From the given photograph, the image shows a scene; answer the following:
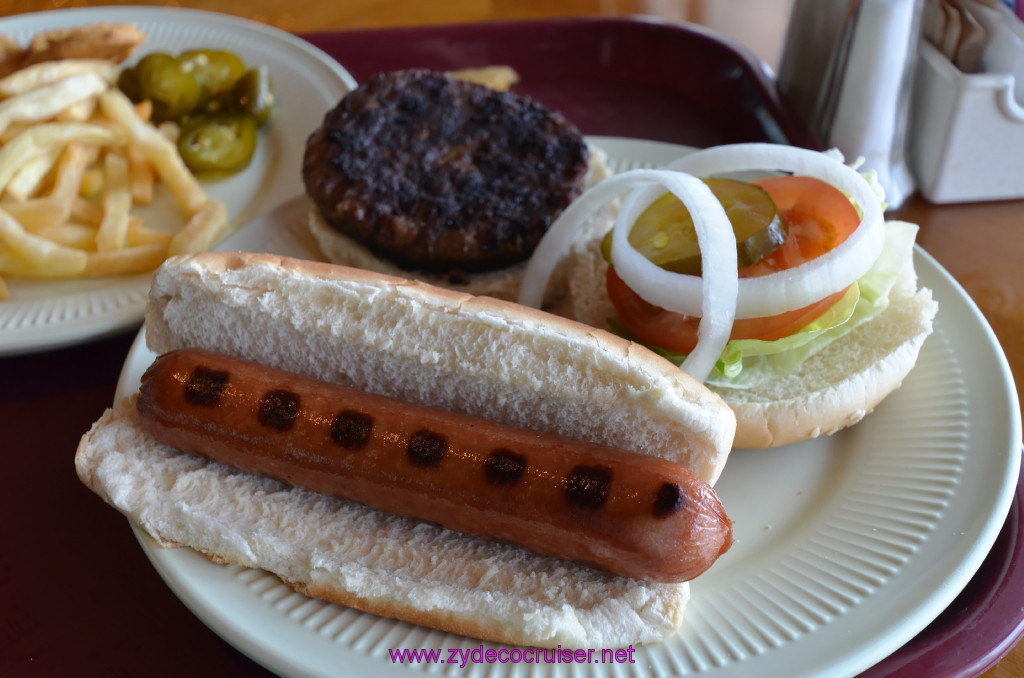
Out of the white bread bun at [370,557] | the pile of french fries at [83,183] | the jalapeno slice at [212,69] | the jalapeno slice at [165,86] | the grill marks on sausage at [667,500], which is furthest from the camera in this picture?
the jalapeno slice at [212,69]

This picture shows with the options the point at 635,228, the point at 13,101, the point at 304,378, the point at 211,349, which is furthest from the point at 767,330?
the point at 13,101

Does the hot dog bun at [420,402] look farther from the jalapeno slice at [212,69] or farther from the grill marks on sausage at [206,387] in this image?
the jalapeno slice at [212,69]

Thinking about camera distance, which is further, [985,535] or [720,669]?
[985,535]

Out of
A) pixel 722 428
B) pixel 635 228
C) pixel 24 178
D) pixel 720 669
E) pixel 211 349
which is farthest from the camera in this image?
pixel 24 178

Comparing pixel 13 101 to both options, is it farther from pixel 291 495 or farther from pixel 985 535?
pixel 985 535

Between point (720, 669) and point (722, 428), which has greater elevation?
point (722, 428)

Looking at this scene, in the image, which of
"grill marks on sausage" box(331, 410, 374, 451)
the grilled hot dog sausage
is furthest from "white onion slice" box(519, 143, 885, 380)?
"grill marks on sausage" box(331, 410, 374, 451)

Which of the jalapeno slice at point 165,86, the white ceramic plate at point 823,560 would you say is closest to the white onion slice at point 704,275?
the white ceramic plate at point 823,560

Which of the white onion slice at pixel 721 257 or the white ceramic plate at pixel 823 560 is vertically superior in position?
the white onion slice at pixel 721 257
